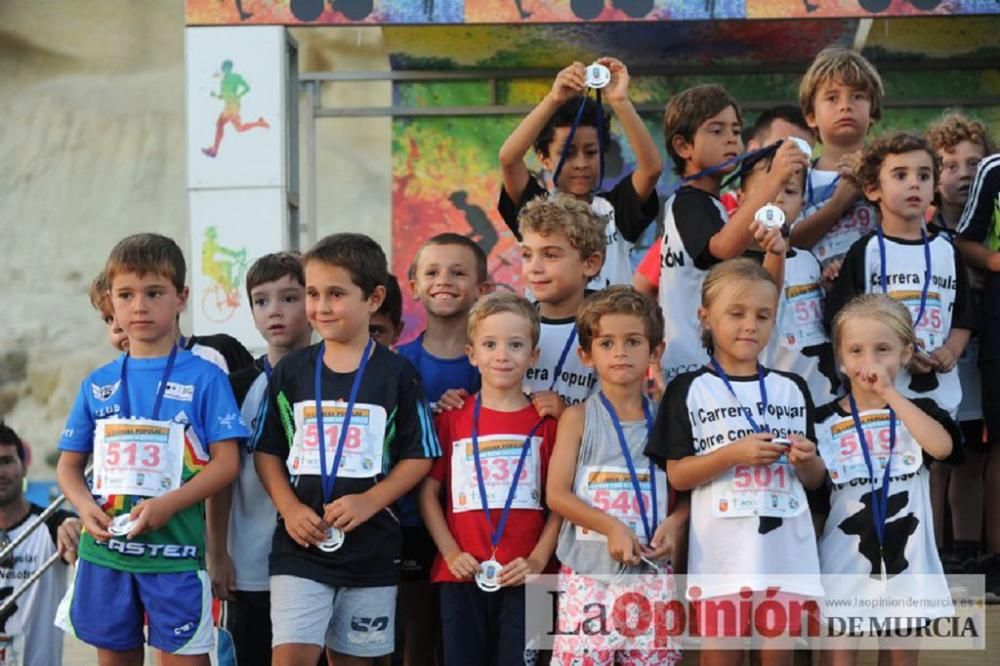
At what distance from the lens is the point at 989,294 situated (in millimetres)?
5379

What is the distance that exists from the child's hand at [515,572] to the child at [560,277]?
2.19ft

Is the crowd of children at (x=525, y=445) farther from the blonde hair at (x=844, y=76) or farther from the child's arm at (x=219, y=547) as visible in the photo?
the blonde hair at (x=844, y=76)

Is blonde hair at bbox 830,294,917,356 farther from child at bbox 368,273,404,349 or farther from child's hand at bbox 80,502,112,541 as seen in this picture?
child's hand at bbox 80,502,112,541

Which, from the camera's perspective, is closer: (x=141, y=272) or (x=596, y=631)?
(x=596, y=631)

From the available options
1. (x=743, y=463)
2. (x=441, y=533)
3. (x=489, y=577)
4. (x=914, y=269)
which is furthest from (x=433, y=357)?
(x=914, y=269)

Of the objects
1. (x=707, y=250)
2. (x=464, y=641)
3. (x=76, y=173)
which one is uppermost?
(x=76, y=173)

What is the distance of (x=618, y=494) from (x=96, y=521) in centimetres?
163

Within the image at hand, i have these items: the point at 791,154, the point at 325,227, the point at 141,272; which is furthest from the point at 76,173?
the point at 791,154

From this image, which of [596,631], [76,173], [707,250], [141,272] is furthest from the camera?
[76,173]

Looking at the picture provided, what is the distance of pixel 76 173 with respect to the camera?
38.2ft

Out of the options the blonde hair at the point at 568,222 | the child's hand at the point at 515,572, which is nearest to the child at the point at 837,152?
the blonde hair at the point at 568,222

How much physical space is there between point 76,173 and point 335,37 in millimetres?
2804

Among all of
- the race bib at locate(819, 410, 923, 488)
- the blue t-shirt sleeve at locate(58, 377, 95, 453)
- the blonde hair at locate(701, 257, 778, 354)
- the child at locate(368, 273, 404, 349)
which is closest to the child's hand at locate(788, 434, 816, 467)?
the race bib at locate(819, 410, 923, 488)

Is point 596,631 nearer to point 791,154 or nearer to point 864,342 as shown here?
point 864,342
